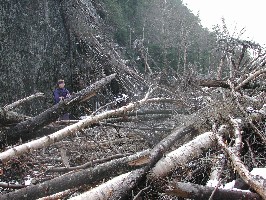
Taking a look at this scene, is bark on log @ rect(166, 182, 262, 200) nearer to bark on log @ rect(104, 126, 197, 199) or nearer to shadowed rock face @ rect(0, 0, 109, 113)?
bark on log @ rect(104, 126, 197, 199)

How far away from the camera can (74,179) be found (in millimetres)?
1902

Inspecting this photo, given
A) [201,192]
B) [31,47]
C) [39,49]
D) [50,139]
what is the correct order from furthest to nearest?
[39,49] → [31,47] → [50,139] → [201,192]

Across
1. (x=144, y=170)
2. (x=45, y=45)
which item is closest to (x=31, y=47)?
(x=45, y=45)

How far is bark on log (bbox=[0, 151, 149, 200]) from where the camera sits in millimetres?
1808

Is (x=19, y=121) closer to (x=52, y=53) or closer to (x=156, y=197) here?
(x=156, y=197)

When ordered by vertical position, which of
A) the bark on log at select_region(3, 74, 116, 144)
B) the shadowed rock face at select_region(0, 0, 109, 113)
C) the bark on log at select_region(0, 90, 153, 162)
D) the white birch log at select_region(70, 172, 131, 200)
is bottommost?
the white birch log at select_region(70, 172, 131, 200)

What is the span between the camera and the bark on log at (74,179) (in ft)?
5.93

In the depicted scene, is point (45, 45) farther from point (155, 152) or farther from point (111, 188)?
point (111, 188)

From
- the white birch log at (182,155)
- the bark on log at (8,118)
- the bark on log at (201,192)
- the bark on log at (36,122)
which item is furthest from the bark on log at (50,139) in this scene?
the bark on log at (201,192)

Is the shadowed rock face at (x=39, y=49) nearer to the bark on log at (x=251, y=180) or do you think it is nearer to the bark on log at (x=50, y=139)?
the bark on log at (x=50, y=139)

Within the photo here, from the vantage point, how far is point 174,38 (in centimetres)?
1505

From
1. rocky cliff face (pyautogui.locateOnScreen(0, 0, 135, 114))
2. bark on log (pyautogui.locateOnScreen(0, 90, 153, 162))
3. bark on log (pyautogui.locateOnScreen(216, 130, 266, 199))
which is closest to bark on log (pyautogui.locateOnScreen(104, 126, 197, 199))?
bark on log (pyautogui.locateOnScreen(216, 130, 266, 199))

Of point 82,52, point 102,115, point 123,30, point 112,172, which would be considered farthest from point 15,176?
point 123,30

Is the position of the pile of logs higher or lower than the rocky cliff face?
lower
